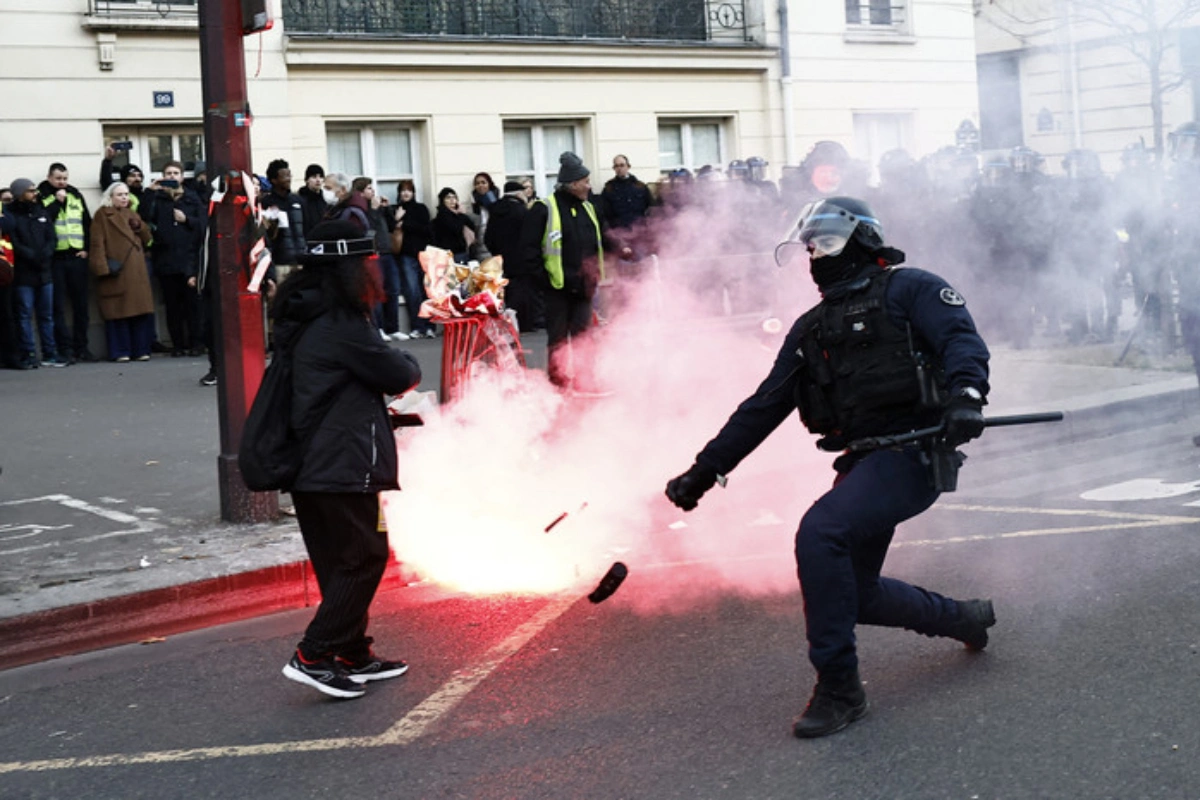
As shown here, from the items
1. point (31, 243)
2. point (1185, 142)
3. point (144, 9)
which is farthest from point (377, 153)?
Answer: point (1185, 142)

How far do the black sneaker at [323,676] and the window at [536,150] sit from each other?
581 inches

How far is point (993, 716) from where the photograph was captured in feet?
15.4

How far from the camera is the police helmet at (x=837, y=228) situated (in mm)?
4906

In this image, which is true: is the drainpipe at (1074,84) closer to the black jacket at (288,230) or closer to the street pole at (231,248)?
the street pole at (231,248)

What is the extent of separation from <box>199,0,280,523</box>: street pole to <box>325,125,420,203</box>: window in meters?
10.7

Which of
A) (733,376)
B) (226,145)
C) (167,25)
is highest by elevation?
(167,25)

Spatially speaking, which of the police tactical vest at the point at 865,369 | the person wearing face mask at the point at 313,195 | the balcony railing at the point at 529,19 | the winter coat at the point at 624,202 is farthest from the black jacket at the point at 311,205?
the police tactical vest at the point at 865,369

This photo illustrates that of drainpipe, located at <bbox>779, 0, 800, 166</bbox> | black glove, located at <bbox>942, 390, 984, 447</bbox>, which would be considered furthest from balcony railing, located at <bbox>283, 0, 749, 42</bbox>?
black glove, located at <bbox>942, 390, 984, 447</bbox>

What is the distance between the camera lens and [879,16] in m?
22.6

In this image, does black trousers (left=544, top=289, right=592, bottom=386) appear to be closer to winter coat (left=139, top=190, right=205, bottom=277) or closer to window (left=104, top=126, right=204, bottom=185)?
winter coat (left=139, top=190, right=205, bottom=277)

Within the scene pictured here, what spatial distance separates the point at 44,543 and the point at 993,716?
4.90 metres

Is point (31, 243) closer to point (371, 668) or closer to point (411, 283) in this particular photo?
point (411, 283)

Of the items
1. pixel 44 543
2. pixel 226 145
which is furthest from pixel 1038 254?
pixel 44 543

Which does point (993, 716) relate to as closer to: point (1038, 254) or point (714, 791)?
point (714, 791)
